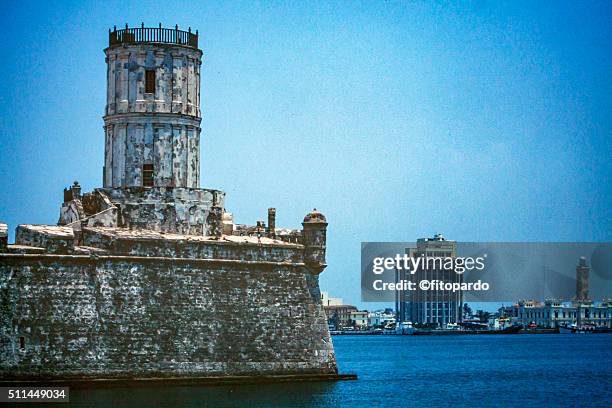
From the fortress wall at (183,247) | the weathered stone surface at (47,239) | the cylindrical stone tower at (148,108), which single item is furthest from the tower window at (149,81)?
the weathered stone surface at (47,239)

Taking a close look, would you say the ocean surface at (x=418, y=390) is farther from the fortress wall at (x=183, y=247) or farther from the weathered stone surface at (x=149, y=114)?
the weathered stone surface at (x=149, y=114)

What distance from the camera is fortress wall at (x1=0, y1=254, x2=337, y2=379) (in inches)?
1607

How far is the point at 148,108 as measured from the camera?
48750mm

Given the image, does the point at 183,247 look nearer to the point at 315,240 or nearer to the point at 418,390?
the point at 315,240

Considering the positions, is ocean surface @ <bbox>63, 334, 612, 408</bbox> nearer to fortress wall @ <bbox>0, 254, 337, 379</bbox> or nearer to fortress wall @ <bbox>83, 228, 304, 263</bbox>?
fortress wall @ <bbox>0, 254, 337, 379</bbox>

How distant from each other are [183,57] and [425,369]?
86.2 ft

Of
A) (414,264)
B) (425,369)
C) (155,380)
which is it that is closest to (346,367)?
(425,369)

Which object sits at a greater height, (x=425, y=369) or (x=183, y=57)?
(x=183, y=57)

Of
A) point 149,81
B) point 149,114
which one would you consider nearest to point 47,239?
point 149,114

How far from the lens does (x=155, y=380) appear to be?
42594 mm

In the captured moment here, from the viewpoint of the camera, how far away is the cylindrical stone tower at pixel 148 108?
48.8 metres

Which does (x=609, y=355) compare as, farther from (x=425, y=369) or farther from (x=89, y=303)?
(x=89, y=303)

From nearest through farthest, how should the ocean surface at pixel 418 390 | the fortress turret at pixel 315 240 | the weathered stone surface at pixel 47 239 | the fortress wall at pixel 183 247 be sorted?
the ocean surface at pixel 418 390
the weathered stone surface at pixel 47 239
the fortress wall at pixel 183 247
the fortress turret at pixel 315 240

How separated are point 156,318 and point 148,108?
9.32m
